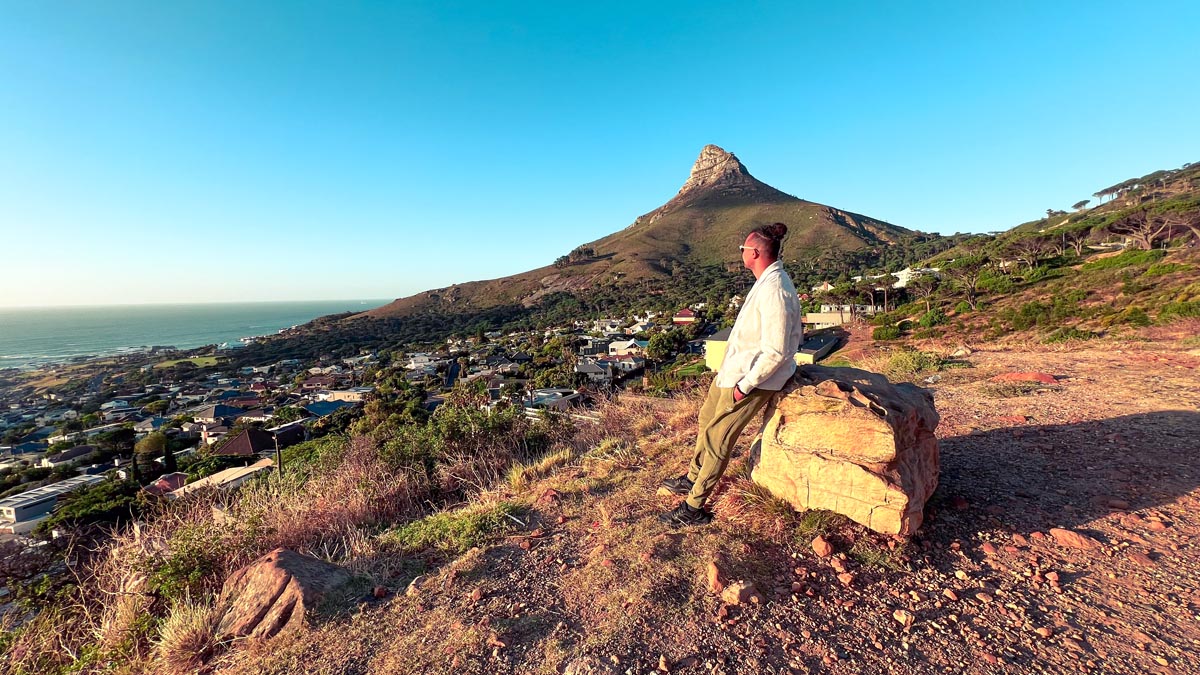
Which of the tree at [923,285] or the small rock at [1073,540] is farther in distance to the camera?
the tree at [923,285]

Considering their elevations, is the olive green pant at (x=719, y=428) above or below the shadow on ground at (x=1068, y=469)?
above

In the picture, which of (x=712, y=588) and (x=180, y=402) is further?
(x=180, y=402)

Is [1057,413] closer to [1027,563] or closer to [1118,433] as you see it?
[1118,433]

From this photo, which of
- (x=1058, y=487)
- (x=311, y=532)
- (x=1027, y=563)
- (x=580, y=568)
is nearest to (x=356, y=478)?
(x=311, y=532)

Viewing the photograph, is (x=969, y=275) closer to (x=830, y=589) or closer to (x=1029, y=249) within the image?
(x=1029, y=249)

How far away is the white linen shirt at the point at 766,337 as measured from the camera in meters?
2.60

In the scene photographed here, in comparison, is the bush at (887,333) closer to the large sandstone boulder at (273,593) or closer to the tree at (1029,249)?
the tree at (1029,249)

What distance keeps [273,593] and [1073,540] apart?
4.61 meters

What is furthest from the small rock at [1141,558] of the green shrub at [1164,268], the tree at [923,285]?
the tree at [923,285]

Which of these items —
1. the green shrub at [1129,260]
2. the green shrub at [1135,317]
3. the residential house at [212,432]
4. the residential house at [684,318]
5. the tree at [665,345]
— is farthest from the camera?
the residential house at [684,318]

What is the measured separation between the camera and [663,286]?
82438 mm

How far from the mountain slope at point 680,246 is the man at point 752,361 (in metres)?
85.4

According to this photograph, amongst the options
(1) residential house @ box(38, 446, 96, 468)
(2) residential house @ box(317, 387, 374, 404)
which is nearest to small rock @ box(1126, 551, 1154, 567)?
(1) residential house @ box(38, 446, 96, 468)

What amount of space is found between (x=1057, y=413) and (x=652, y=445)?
14.4 ft
